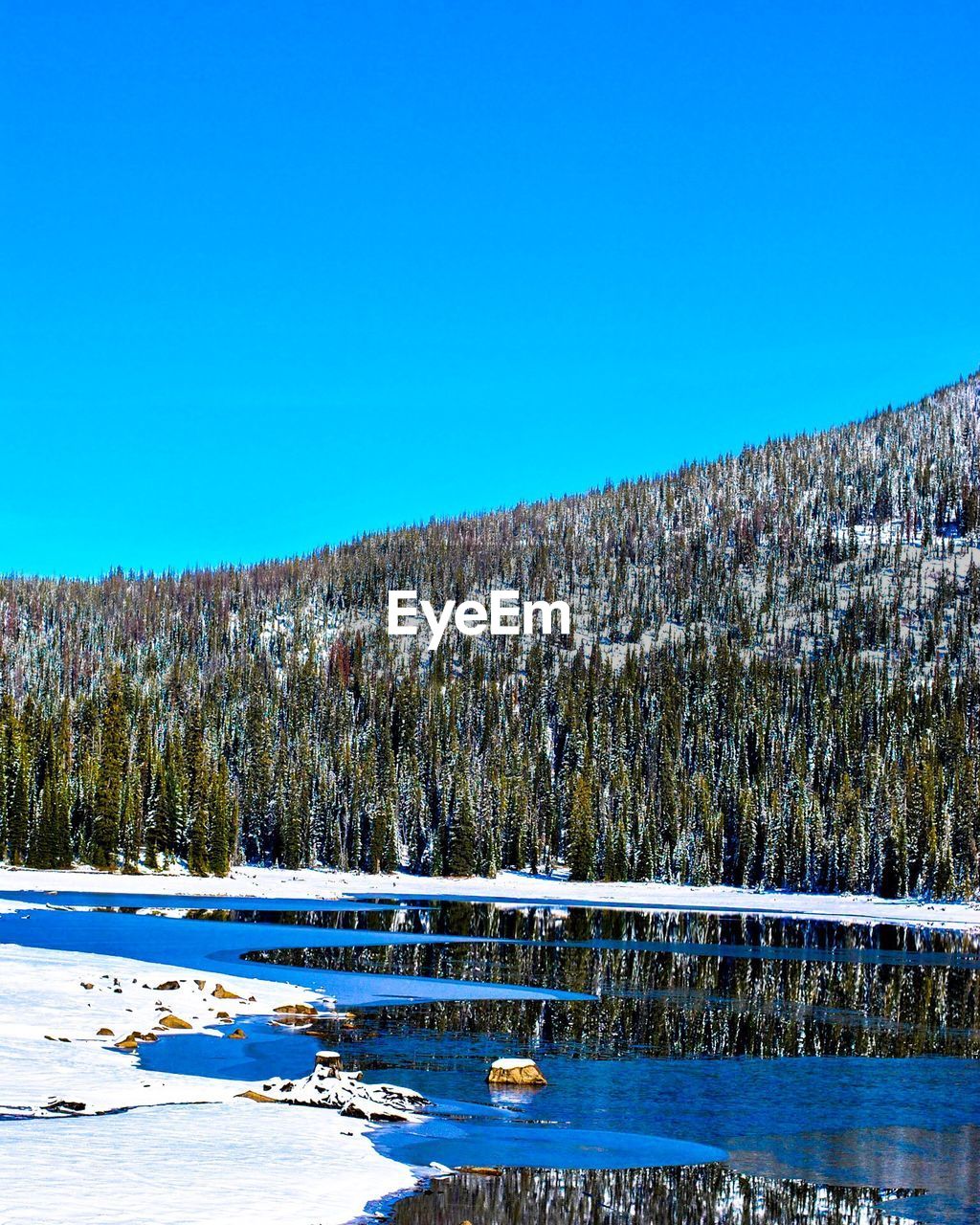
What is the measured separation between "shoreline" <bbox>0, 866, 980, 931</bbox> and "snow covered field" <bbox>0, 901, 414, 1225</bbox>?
6264 centimetres

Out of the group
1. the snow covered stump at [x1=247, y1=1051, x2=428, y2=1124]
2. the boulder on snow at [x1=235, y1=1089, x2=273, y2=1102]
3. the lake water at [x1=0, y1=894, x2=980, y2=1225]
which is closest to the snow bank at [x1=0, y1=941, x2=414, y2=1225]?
the boulder on snow at [x1=235, y1=1089, x2=273, y2=1102]

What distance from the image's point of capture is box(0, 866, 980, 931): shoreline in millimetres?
99000

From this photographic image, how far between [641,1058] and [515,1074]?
211 inches

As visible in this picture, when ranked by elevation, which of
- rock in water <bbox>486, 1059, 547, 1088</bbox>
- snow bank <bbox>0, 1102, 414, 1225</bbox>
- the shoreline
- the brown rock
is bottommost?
the shoreline

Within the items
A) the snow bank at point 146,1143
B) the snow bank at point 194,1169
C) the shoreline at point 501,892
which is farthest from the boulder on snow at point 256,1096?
the shoreline at point 501,892

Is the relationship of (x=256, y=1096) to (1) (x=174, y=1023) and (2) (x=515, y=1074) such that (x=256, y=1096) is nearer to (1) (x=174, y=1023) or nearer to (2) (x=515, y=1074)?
(2) (x=515, y=1074)

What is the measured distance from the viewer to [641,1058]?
31.8 m

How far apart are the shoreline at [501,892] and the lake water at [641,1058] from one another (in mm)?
34058

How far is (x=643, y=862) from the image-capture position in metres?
144

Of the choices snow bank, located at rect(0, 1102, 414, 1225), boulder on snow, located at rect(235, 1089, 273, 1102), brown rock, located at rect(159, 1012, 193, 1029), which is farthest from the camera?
brown rock, located at rect(159, 1012, 193, 1029)

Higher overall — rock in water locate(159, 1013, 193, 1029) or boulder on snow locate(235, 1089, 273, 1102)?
boulder on snow locate(235, 1089, 273, 1102)

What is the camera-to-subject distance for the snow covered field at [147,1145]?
16.7 metres

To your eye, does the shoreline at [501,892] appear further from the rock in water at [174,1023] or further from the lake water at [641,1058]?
the rock in water at [174,1023]

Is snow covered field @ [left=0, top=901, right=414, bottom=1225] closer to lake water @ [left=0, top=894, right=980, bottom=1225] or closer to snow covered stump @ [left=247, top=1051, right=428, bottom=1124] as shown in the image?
snow covered stump @ [left=247, top=1051, right=428, bottom=1124]
